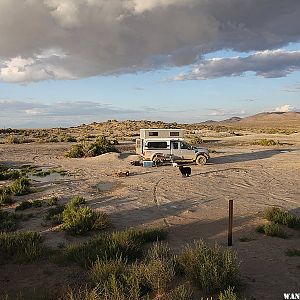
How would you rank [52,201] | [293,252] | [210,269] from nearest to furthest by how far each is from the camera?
1. [210,269]
2. [293,252]
3. [52,201]

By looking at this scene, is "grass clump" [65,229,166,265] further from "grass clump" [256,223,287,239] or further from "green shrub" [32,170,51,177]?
"green shrub" [32,170,51,177]

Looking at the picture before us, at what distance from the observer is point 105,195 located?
1731cm

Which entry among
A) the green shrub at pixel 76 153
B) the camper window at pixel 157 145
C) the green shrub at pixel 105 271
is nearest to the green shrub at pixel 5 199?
the green shrub at pixel 105 271

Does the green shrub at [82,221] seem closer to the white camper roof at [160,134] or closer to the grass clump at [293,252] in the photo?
the grass clump at [293,252]

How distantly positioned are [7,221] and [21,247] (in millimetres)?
3378

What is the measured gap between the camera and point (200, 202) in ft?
52.2

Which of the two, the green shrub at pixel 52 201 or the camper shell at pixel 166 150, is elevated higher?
the camper shell at pixel 166 150

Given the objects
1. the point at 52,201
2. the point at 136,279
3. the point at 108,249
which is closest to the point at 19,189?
the point at 52,201

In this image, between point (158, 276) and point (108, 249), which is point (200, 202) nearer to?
point (108, 249)

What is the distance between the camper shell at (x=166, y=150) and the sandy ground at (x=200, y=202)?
3.15 ft

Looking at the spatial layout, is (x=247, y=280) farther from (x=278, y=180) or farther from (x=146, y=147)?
(x=146, y=147)

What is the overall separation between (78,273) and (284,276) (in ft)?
14.8

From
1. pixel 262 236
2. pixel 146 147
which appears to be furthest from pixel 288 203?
pixel 146 147

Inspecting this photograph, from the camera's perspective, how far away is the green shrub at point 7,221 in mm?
12352
